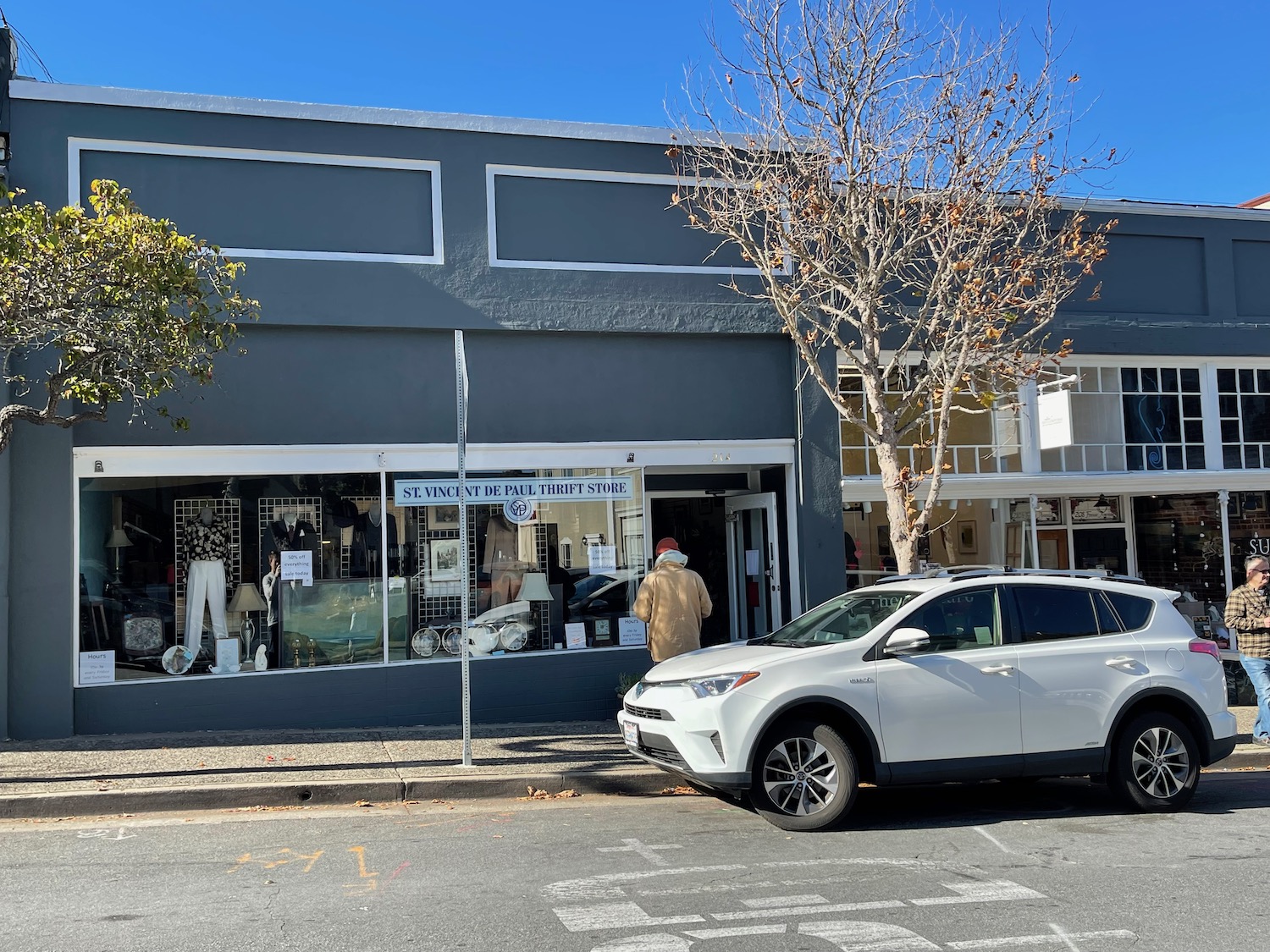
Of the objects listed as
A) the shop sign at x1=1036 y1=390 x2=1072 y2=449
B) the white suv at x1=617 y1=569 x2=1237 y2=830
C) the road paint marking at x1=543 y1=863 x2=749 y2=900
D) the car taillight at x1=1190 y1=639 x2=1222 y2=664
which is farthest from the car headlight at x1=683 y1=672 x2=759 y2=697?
the shop sign at x1=1036 y1=390 x2=1072 y2=449

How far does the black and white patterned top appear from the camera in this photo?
10.7 m

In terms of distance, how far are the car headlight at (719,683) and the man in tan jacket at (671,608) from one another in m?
2.44

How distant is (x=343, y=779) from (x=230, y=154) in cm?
620

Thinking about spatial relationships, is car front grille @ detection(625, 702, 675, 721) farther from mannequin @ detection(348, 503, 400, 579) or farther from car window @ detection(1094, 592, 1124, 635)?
mannequin @ detection(348, 503, 400, 579)

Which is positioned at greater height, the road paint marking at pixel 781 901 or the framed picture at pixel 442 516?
the framed picture at pixel 442 516

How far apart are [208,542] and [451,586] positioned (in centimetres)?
237

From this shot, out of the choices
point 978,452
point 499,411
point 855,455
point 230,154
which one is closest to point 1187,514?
point 978,452

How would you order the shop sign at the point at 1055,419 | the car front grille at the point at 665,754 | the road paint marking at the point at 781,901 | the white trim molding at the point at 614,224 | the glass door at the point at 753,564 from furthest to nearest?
the glass door at the point at 753,564 → the shop sign at the point at 1055,419 → the white trim molding at the point at 614,224 → the car front grille at the point at 665,754 → the road paint marking at the point at 781,901

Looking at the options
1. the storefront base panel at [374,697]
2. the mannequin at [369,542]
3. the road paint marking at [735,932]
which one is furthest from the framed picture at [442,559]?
the road paint marking at [735,932]

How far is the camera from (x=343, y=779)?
8453 mm

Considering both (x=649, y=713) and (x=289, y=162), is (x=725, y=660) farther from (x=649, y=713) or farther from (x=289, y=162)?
(x=289, y=162)

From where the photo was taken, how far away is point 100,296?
842 centimetres

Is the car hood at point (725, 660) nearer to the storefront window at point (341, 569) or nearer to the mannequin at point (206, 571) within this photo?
the storefront window at point (341, 569)

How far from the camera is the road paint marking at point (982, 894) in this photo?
5.68 meters
